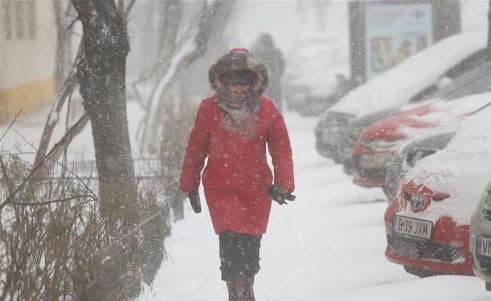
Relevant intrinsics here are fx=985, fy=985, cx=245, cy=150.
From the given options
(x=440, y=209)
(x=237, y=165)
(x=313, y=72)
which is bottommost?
(x=313, y=72)

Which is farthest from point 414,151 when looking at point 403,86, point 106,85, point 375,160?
point 403,86

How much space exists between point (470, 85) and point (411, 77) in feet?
8.41

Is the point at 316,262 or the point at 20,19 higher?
the point at 20,19

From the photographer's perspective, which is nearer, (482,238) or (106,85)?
(482,238)

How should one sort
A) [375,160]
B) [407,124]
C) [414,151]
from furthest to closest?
[375,160], [407,124], [414,151]

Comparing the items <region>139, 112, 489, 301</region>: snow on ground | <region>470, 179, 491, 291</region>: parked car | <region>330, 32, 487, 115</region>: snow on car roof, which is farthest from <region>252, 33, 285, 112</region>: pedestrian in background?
<region>470, 179, 491, 291</region>: parked car

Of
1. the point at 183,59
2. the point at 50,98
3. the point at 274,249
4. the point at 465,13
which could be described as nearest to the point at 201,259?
the point at 274,249

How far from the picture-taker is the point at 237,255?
5.68m

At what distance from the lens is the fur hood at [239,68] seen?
552cm

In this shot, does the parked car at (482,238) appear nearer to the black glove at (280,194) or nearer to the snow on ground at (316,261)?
the snow on ground at (316,261)

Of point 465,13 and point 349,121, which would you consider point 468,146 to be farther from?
point 465,13

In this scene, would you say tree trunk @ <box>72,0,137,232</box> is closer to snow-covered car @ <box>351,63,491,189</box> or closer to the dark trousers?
the dark trousers

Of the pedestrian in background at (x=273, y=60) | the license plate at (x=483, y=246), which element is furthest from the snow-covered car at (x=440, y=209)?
the pedestrian in background at (x=273, y=60)

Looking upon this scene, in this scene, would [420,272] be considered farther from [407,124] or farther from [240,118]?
[407,124]
